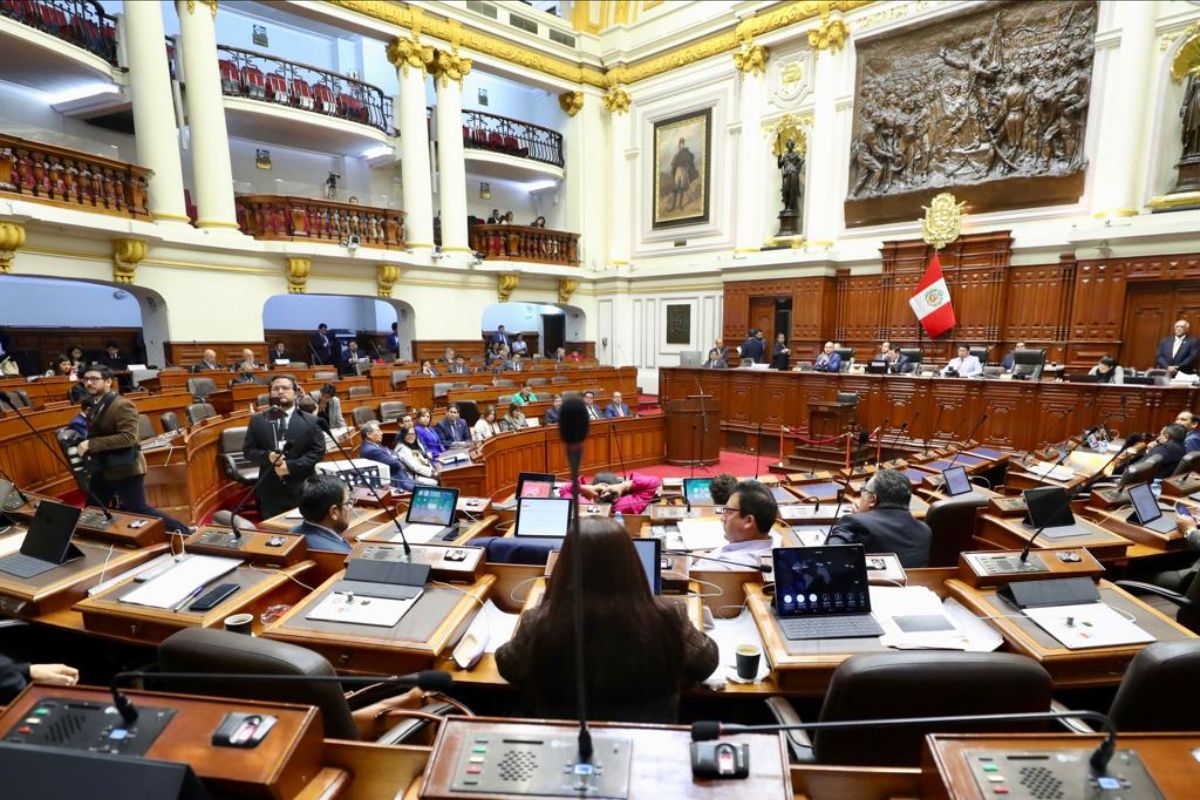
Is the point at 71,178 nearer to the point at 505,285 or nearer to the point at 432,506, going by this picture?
the point at 505,285

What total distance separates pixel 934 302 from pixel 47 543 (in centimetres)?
1136

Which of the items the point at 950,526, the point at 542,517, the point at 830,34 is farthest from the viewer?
the point at 830,34

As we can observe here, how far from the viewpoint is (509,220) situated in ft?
47.8

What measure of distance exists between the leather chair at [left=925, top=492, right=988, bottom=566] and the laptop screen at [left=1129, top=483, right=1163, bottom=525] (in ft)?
2.55

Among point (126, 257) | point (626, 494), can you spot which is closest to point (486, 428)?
point (626, 494)

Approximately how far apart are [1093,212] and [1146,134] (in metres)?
1.15

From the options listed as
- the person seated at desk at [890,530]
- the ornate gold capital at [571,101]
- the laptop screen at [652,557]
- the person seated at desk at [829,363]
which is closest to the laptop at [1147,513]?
the person seated at desk at [890,530]

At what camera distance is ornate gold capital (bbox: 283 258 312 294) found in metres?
10.4

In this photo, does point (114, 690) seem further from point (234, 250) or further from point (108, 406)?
point (234, 250)

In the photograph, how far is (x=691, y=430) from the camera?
8.71 metres

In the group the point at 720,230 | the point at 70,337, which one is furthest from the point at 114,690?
the point at 70,337

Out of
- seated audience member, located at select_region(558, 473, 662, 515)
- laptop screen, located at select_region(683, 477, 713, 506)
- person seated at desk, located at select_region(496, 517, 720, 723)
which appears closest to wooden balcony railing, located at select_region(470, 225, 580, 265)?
Result: seated audience member, located at select_region(558, 473, 662, 515)

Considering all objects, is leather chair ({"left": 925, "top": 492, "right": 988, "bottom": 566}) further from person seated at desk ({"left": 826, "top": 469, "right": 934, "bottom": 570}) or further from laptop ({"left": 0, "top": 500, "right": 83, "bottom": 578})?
laptop ({"left": 0, "top": 500, "right": 83, "bottom": 578})

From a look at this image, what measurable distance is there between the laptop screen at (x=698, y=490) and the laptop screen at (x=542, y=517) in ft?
3.92
